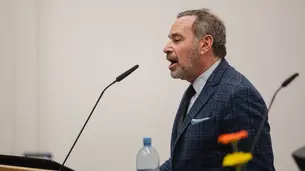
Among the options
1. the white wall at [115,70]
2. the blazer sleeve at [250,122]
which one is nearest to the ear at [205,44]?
the blazer sleeve at [250,122]

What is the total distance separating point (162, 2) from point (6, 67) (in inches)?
39.6

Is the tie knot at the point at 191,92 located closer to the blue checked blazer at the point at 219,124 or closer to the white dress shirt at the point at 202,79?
the white dress shirt at the point at 202,79

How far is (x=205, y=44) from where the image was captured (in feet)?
5.69

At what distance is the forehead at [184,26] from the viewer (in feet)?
5.75

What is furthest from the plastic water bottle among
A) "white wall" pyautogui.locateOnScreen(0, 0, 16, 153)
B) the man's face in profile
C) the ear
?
"white wall" pyautogui.locateOnScreen(0, 0, 16, 153)

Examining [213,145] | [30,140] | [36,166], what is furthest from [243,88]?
[30,140]

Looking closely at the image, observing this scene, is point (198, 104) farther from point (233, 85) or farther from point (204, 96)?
point (233, 85)

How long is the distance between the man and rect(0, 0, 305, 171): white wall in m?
0.66

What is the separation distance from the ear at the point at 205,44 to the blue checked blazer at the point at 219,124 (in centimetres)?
11

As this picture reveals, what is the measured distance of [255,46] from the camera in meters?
2.38

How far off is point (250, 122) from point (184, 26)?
0.53 metres

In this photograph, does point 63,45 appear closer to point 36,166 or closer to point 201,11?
point 201,11

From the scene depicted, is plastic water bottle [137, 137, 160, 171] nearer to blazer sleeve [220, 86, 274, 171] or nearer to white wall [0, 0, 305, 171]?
white wall [0, 0, 305, 171]

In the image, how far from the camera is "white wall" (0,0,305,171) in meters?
2.36
